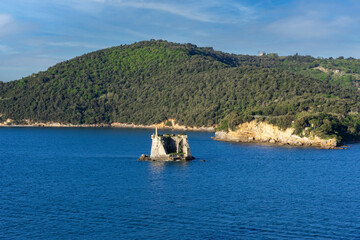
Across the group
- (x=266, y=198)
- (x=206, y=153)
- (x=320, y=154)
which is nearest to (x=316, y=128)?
(x=320, y=154)

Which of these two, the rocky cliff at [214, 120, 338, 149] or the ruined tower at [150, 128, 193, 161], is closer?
the ruined tower at [150, 128, 193, 161]

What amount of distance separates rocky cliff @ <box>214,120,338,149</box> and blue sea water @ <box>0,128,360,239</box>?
22261mm

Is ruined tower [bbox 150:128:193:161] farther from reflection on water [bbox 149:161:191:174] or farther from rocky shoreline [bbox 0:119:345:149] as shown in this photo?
rocky shoreline [bbox 0:119:345:149]

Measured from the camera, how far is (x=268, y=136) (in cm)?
12031

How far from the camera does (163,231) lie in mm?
37000

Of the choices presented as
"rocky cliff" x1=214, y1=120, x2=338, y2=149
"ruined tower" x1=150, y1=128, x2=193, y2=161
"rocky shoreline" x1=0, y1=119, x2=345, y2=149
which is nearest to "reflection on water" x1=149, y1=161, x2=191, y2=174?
"ruined tower" x1=150, y1=128, x2=193, y2=161

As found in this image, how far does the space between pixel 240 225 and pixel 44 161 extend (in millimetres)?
54314

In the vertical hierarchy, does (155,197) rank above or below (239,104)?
below

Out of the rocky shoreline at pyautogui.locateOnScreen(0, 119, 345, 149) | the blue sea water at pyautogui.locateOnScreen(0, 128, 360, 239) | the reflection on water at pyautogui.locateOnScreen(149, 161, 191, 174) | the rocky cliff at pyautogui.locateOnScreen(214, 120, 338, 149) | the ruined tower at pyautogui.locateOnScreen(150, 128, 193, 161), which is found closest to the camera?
the blue sea water at pyautogui.locateOnScreen(0, 128, 360, 239)

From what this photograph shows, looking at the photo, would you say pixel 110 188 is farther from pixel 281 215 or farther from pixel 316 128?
pixel 316 128

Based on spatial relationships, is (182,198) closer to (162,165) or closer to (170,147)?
(162,165)

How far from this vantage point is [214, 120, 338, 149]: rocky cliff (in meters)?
107

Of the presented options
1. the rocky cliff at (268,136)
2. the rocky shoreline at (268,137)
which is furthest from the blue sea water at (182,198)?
the rocky cliff at (268,136)

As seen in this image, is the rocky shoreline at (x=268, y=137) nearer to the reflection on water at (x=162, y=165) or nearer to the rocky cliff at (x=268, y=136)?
the rocky cliff at (x=268, y=136)
